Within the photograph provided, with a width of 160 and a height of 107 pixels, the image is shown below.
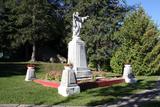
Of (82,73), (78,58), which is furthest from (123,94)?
(78,58)

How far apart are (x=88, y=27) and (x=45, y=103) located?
2033cm

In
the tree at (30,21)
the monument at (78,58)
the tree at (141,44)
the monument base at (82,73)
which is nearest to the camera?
the monument base at (82,73)

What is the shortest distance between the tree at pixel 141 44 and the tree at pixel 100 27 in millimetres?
4364

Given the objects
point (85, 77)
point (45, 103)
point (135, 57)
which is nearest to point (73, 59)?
point (85, 77)

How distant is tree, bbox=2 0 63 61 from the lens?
37875 mm

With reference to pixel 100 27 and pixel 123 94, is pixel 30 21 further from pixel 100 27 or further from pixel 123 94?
pixel 123 94

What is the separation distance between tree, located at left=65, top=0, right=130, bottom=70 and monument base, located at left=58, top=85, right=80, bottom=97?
59.2 ft

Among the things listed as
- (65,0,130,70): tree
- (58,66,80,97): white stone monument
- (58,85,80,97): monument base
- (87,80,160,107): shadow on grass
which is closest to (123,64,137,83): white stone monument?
(87,80,160,107): shadow on grass

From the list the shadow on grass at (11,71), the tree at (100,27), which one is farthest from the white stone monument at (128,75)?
the tree at (100,27)

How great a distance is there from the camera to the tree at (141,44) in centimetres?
2586

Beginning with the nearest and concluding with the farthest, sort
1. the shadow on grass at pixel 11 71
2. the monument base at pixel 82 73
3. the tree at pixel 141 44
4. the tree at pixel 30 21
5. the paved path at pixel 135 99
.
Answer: the paved path at pixel 135 99, the monument base at pixel 82 73, the shadow on grass at pixel 11 71, the tree at pixel 141 44, the tree at pixel 30 21

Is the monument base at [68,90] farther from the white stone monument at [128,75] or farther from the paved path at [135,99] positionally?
the white stone monument at [128,75]

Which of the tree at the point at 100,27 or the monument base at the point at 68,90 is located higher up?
the tree at the point at 100,27

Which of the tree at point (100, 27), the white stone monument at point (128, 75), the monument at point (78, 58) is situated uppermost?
the tree at point (100, 27)
